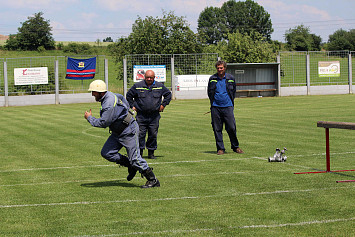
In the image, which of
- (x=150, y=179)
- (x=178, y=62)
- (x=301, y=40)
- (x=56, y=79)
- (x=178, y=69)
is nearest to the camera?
(x=150, y=179)

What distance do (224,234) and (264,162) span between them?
5.81m

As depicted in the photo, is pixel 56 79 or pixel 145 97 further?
pixel 56 79

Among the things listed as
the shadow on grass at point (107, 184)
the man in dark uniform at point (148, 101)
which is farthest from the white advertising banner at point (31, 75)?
the shadow on grass at point (107, 184)

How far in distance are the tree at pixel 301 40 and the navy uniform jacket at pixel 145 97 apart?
290 ft

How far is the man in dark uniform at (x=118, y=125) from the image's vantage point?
9.01m

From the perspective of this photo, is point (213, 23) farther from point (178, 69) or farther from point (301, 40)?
point (178, 69)

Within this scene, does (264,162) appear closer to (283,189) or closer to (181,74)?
(283,189)

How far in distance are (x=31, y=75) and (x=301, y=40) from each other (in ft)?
227

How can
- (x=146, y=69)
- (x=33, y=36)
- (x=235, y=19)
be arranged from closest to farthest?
(x=146, y=69) < (x=33, y=36) < (x=235, y=19)

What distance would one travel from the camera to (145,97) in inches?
508

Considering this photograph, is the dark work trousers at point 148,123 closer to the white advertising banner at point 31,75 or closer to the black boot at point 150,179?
the black boot at point 150,179

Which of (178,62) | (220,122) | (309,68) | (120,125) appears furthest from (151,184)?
(309,68)

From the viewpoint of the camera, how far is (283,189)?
29.0 feet

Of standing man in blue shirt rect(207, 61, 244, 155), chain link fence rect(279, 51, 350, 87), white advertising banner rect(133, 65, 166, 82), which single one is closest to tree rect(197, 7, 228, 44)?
chain link fence rect(279, 51, 350, 87)
